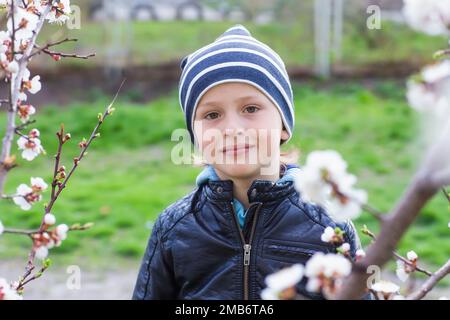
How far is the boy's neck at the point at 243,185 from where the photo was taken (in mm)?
1604

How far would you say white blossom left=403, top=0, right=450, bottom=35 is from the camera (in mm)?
801

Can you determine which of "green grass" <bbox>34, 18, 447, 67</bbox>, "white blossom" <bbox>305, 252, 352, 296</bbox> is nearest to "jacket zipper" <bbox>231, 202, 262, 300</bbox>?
"white blossom" <bbox>305, 252, 352, 296</bbox>

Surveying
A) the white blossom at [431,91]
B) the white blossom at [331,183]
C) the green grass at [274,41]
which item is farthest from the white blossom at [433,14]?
the green grass at [274,41]

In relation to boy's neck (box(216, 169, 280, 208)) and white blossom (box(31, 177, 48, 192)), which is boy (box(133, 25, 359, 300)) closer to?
boy's neck (box(216, 169, 280, 208))

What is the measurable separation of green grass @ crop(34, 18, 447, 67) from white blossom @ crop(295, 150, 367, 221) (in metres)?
6.50

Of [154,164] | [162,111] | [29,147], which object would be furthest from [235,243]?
[162,111]

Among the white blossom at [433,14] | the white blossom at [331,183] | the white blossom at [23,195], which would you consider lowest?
the white blossom at [331,183]

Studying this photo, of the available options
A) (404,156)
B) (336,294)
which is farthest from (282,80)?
(404,156)

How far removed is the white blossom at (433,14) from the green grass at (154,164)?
2.82 m

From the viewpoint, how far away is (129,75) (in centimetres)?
737

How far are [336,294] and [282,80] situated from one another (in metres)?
0.94

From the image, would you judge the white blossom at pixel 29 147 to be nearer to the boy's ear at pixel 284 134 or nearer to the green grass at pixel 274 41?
the boy's ear at pixel 284 134

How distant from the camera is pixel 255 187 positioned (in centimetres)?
156

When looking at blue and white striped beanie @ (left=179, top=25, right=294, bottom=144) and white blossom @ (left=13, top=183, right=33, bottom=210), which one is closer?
white blossom @ (left=13, top=183, right=33, bottom=210)
